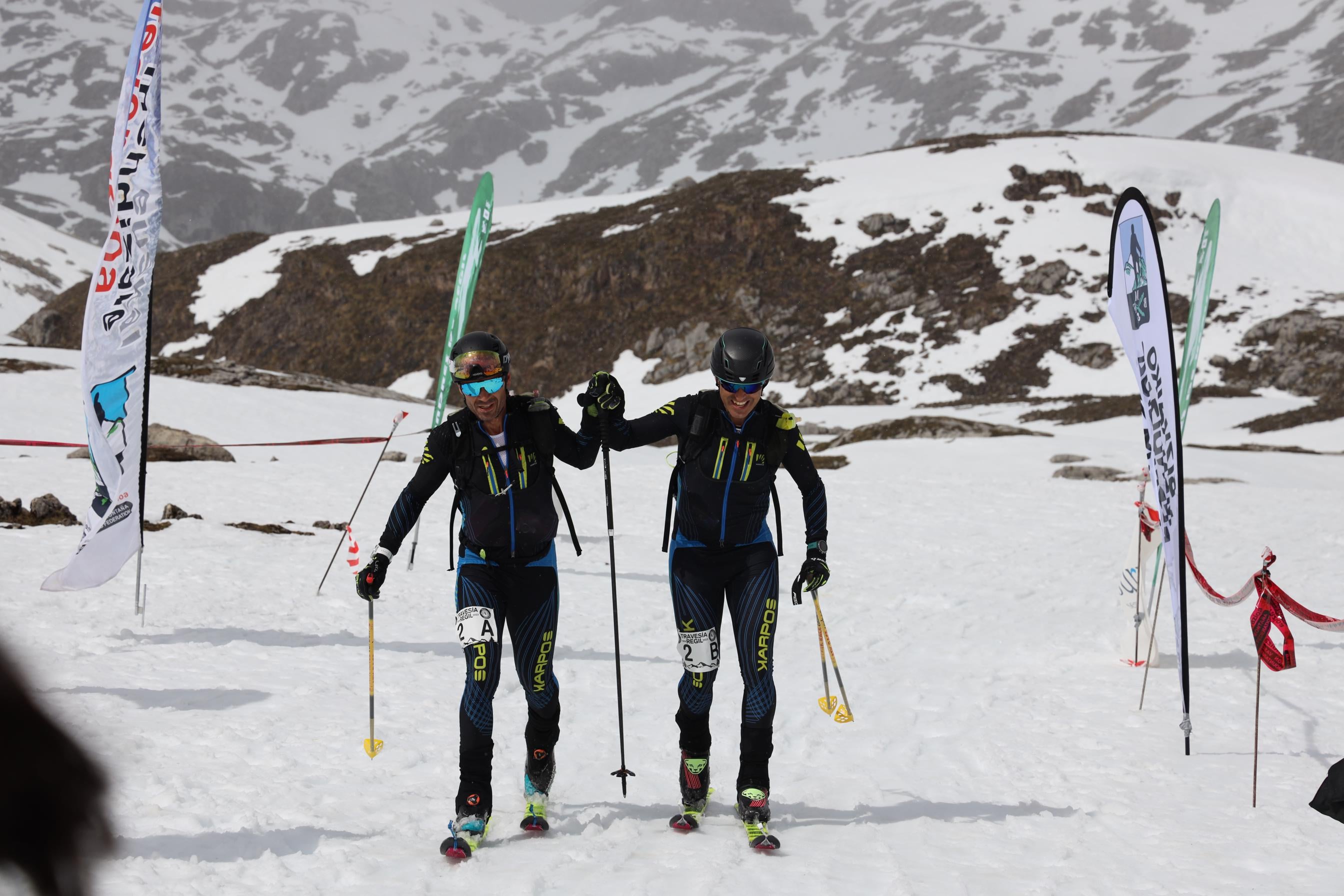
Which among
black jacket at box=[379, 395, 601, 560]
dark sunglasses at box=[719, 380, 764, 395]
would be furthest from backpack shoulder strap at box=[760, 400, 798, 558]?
black jacket at box=[379, 395, 601, 560]

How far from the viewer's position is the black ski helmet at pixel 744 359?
6008mm

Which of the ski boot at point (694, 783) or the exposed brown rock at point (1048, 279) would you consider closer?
the ski boot at point (694, 783)

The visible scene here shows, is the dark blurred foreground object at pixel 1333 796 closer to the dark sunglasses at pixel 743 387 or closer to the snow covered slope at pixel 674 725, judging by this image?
the snow covered slope at pixel 674 725

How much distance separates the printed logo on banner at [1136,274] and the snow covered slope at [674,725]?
3390mm

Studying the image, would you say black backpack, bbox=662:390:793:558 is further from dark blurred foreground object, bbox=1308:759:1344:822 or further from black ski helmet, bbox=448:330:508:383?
dark blurred foreground object, bbox=1308:759:1344:822

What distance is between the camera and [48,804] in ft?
3.98

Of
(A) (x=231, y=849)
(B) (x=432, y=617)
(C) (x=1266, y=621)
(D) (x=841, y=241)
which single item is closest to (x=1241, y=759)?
(C) (x=1266, y=621)

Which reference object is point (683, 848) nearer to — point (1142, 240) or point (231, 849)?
Result: point (231, 849)

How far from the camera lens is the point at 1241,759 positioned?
301 inches

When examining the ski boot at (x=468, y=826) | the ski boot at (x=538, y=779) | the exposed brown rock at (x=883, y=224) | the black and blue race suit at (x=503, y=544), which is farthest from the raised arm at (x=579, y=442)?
the exposed brown rock at (x=883, y=224)

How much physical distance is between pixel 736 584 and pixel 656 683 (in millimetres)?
3795

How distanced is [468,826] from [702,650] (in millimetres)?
1666

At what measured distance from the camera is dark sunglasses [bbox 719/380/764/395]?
6031 mm

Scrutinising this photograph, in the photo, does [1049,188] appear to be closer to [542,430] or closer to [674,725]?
[674,725]
